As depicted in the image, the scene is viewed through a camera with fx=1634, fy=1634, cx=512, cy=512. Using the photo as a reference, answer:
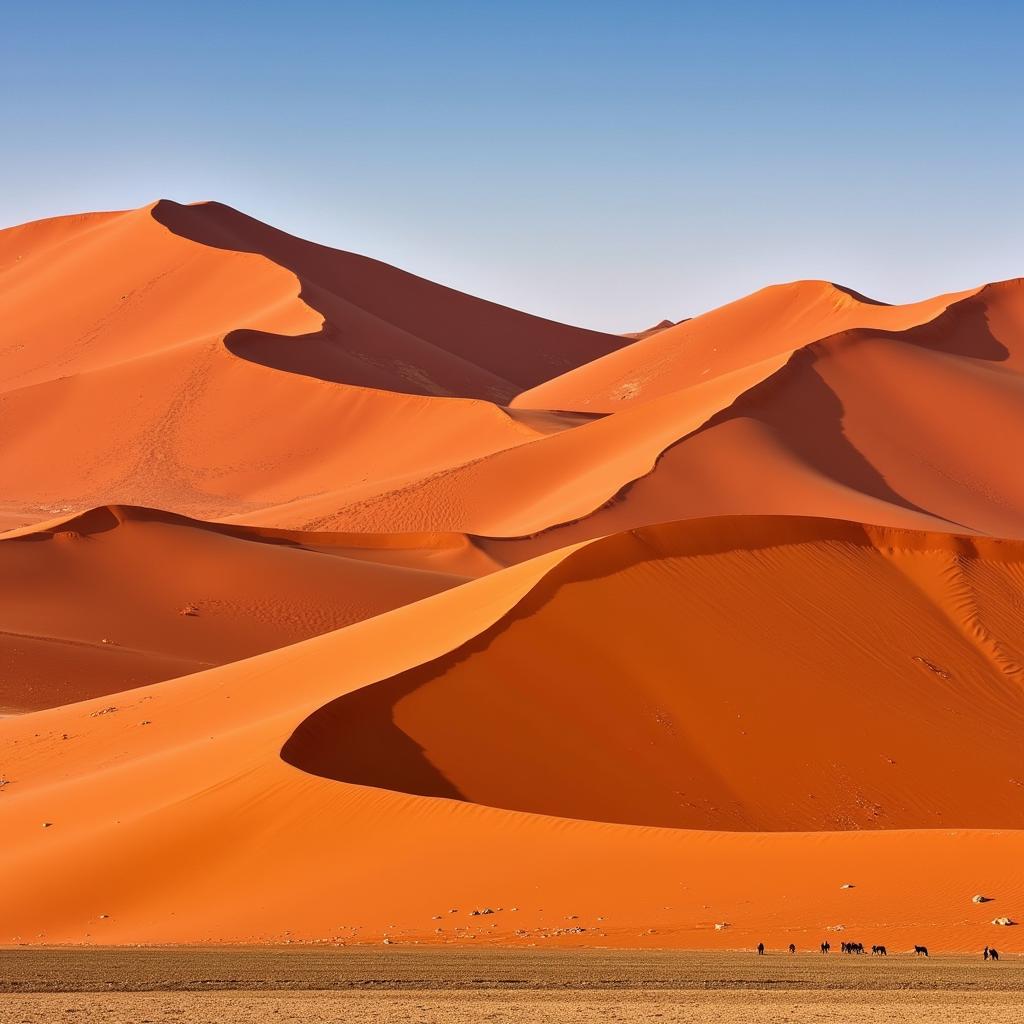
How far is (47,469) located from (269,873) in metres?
46.7

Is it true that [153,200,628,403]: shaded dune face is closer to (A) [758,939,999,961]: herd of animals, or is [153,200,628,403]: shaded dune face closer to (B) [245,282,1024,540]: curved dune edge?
(B) [245,282,1024,540]: curved dune edge

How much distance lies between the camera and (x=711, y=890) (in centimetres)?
1170

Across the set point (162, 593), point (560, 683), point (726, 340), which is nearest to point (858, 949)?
point (560, 683)

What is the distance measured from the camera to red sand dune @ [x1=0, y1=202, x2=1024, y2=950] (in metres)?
12.1

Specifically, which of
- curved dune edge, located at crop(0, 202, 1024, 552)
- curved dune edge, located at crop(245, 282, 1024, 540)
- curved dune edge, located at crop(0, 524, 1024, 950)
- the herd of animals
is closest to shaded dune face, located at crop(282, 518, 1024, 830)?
curved dune edge, located at crop(0, 524, 1024, 950)

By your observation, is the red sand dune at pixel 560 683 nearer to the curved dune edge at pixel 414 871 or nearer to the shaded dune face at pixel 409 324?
the curved dune edge at pixel 414 871

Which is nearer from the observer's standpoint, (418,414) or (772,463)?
(772,463)

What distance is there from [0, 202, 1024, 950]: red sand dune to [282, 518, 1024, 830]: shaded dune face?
0.05m

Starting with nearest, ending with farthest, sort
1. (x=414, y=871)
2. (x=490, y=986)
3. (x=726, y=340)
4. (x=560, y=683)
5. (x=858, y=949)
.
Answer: (x=490, y=986)
(x=858, y=949)
(x=414, y=871)
(x=560, y=683)
(x=726, y=340)

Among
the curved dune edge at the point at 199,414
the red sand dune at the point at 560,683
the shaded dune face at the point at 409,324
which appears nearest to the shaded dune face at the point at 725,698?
the red sand dune at the point at 560,683

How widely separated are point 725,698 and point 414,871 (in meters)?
6.91

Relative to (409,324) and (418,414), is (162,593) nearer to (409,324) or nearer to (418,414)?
(418,414)

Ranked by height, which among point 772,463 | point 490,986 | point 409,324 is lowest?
point 490,986

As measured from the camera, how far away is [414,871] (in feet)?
40.9
